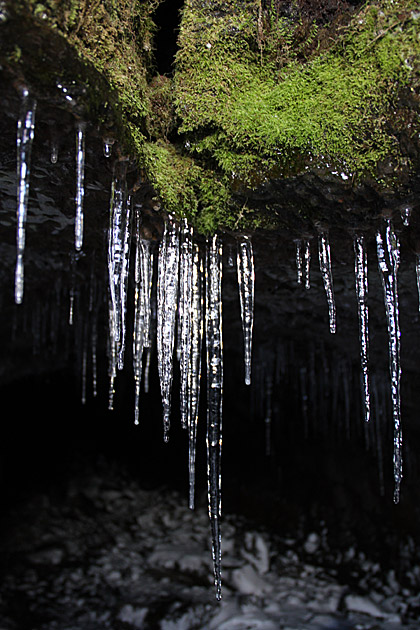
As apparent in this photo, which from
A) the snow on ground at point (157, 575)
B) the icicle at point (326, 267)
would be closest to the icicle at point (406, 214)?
the icicle at point (326, 267)

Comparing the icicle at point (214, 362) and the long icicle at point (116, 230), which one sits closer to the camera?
the long icicle at point (116, 230)

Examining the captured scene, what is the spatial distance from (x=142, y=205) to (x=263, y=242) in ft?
2.76

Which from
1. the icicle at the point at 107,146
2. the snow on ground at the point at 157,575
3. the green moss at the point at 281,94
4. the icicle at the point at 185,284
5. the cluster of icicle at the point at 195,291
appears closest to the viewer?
the icicle at the point at 107,146

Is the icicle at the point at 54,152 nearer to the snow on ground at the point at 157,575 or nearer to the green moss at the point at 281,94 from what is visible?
the green moss at the point at 281,94

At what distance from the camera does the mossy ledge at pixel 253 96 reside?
2.43 metres

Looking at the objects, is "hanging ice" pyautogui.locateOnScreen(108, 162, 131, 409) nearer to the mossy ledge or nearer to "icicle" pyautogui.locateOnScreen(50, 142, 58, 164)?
the mossy ledge

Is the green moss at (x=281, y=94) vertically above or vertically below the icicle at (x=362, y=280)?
above

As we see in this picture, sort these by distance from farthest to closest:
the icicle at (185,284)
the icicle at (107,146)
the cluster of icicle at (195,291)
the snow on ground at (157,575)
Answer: the snow on ground at (157,575) → the icicle at (185,284) → the cluster of icicle at (195,291) → the icicle at (107,146)

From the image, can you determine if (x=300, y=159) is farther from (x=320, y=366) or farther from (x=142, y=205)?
(x=320, y=366)

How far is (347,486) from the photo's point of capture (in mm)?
6613

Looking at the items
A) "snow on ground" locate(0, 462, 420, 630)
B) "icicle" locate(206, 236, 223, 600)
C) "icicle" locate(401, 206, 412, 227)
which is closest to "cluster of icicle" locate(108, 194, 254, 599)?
"icicle" locate(206, 236, 223, 600)

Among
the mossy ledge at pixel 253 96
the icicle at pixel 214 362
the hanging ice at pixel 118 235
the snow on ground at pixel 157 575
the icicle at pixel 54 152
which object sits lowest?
the snow on ground at pixel 157 575

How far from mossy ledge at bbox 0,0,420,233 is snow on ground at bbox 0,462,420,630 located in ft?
13.6

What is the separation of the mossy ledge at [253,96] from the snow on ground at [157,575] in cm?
415
